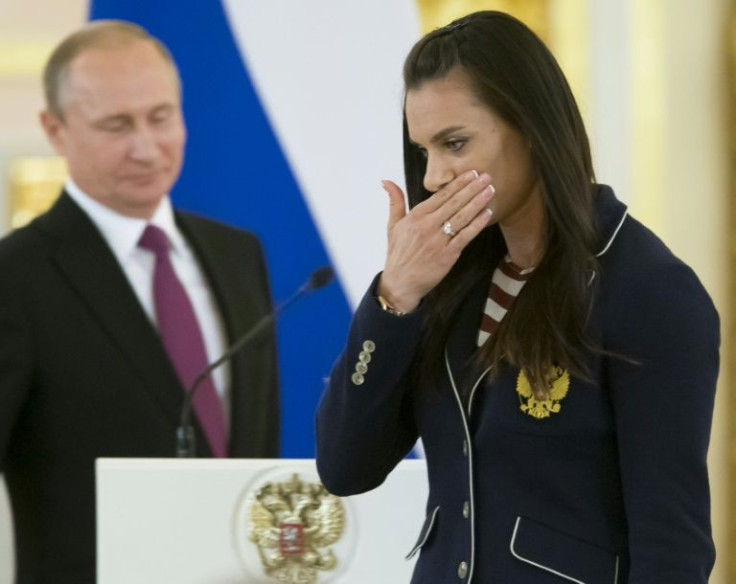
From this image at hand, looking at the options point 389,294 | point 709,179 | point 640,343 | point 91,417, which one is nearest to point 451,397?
point 389,294

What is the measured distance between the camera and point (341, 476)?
1676 millimetres

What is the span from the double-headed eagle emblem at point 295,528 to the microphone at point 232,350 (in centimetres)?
93

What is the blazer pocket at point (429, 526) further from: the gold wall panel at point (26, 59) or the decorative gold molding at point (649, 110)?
the decorative gold molding at point (649, 110)

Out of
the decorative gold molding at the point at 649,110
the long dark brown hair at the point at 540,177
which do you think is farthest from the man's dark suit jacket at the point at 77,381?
the long dark brown hair at the point at 540,177

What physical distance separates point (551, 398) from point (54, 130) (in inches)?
77.1

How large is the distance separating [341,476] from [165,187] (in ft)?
5.48

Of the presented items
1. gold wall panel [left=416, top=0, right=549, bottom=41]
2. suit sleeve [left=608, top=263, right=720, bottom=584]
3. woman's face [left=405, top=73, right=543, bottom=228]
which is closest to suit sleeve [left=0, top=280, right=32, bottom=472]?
gold wall panel [left=416, top=0, right=549, bottom=41]

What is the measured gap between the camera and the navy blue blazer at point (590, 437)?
1.43 m

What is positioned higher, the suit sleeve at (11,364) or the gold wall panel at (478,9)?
the gold wall panel at (478,9)

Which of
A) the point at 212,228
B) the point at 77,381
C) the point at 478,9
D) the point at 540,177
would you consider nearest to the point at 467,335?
the point at 540,177

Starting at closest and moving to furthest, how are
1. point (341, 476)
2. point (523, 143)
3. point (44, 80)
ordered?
point (523, 143) < point (341, 476) < point (44, 80)

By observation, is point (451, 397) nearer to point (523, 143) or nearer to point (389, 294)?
point (389, 294)

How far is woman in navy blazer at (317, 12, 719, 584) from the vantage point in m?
1.44

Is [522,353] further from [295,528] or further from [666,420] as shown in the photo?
[295,528]
